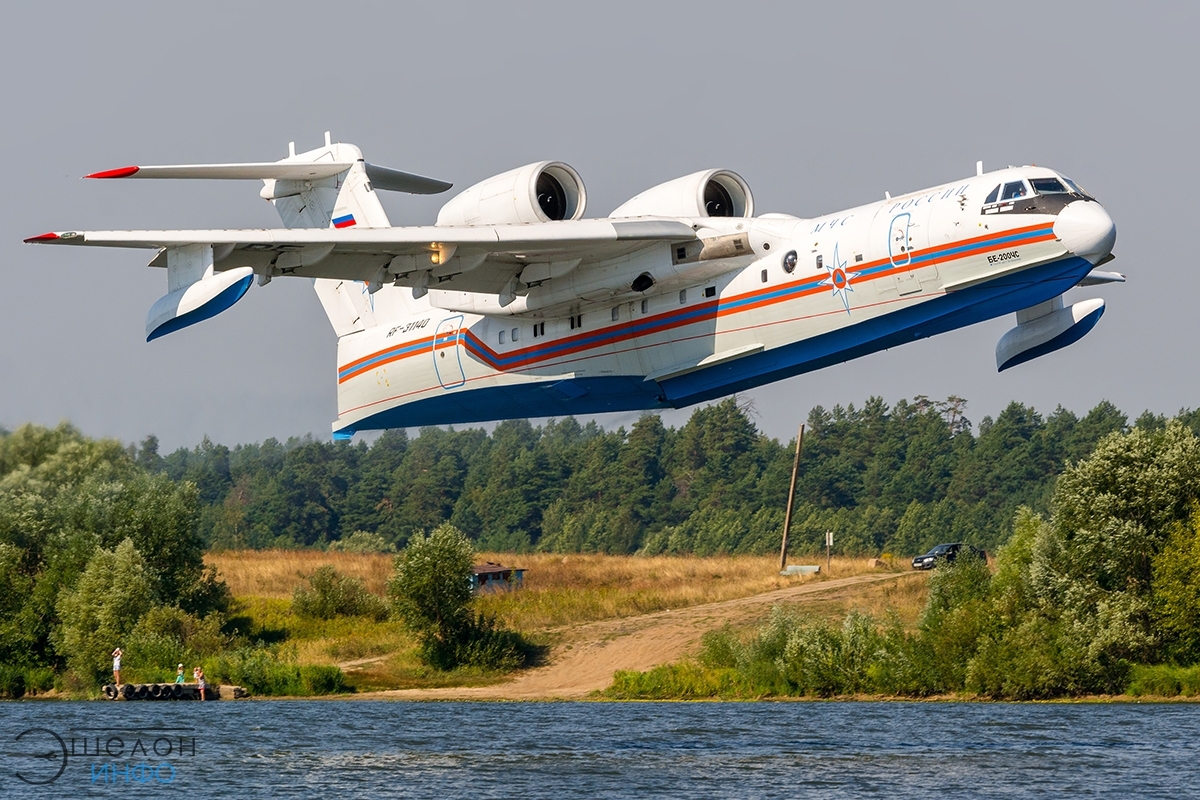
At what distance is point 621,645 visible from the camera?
35344 millimetres

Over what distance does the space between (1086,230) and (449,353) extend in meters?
9.06

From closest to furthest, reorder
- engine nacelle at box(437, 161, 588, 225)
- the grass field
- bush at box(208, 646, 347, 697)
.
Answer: engine nacelle at box(437, 161, 588, 225), bush at box(208, 646, 347, 697), the grass field

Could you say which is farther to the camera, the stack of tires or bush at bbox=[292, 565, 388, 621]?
bush at bbox=[292, 565, 388, 621]

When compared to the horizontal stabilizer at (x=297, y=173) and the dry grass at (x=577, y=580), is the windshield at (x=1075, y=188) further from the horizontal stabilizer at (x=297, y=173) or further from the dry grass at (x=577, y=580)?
the dry grass at (x=577, y=580)

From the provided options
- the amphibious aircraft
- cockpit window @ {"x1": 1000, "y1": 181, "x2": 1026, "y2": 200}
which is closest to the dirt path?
the amphibious aircraft

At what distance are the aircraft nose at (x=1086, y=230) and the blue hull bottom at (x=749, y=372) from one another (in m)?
0.20

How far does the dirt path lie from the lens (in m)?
33.0

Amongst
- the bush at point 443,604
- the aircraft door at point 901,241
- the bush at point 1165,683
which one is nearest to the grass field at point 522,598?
the bush at point 443,604

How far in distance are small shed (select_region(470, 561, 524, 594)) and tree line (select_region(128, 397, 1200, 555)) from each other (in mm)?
21832

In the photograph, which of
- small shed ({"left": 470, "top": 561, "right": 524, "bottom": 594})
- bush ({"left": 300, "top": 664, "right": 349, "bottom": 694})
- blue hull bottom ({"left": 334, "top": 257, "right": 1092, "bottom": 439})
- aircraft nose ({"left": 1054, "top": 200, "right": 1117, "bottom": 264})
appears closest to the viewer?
aircraft nose ({"left": 1054, "top": 200, "right": 1117, "bottom": 264})

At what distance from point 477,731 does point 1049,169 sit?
39.7 ft

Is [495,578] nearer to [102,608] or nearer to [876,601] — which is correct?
[876,601]

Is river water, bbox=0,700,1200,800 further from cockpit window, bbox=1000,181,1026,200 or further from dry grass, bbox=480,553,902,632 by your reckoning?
dry grass, bbox=480,553,902,632

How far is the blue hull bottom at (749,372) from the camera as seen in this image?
738 inches
